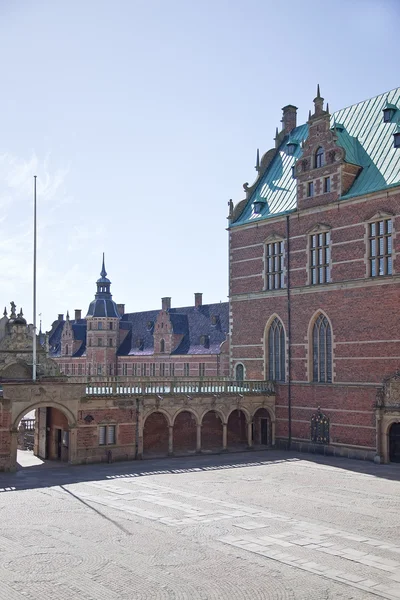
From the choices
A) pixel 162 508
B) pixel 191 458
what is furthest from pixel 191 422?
pixel 162 508

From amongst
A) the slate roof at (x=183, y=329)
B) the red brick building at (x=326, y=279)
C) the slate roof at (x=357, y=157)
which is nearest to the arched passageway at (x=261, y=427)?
the red brick building at (x=326, y=279)

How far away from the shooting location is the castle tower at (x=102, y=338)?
7644cm

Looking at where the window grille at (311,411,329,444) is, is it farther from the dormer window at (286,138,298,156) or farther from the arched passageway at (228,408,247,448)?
the dormer window at (286,138,298,156)

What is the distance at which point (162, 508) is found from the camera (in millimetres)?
21922

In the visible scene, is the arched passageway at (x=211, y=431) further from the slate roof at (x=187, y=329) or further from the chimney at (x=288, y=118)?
the slate roof at (x=187, y=329)

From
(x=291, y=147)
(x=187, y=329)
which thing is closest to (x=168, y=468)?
(x=291, y=147)

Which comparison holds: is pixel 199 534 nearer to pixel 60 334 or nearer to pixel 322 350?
pixel 322 350

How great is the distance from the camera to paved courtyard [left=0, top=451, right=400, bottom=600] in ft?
47.1

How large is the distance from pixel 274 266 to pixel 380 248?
7.75 m

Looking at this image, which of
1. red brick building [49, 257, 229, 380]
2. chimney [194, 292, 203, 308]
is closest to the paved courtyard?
red brick building [49, 257, 229, 380]

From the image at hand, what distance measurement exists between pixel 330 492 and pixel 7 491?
11887 millimetres

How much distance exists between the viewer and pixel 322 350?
36219 mm

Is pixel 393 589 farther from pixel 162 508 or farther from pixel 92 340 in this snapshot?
pixel 92 340

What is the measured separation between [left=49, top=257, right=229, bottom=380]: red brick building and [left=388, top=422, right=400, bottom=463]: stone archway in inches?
1136
